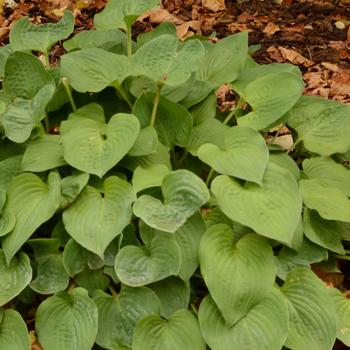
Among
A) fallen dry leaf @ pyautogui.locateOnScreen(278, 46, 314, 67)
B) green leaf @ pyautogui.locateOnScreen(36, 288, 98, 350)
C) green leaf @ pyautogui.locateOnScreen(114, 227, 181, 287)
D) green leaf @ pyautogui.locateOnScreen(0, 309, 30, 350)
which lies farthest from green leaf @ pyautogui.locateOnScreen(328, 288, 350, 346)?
fallen dry leaf @ pyautogui.locateOnScreen(278, 46, 314, 67)

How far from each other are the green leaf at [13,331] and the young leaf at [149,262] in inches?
13.9

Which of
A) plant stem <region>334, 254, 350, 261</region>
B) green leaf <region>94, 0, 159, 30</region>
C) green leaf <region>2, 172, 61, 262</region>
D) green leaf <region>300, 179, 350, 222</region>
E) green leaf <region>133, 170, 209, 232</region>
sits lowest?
plant stem <region>334, 254, 350, 261</region>

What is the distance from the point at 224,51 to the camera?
8.49 feet

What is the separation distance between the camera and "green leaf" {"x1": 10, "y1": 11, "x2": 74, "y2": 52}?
252 cm

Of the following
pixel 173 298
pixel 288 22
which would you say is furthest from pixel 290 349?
pixel 288 22

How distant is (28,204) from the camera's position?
2025mm

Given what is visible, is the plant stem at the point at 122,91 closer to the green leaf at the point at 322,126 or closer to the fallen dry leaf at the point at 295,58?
the green leaf at the point at 322,126

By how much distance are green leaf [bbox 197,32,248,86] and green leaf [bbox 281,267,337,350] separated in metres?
0.91

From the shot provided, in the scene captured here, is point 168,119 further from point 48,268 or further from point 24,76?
point 48,268

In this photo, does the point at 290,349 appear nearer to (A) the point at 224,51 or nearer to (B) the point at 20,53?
(A) the point at 224,51

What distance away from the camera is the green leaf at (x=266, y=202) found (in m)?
1.89

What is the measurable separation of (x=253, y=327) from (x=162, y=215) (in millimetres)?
447

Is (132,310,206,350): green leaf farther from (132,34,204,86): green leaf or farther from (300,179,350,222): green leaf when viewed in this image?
(132,34,204,86): green leaf

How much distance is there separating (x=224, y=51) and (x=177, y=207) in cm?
Result: 91
